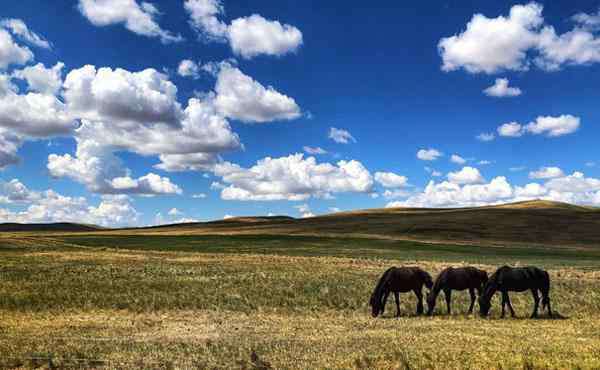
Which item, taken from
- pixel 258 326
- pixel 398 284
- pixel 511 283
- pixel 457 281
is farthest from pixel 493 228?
pixel 258 326

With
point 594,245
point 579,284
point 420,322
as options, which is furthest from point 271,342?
point 594,245

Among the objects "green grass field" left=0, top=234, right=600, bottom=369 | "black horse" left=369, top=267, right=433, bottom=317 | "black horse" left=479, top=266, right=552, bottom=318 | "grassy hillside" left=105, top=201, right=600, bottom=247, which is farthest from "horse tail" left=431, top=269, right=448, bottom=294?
"grassy hillside" left=105, top=201, right=600, bottom=247

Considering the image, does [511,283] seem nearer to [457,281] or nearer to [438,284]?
[457,281]

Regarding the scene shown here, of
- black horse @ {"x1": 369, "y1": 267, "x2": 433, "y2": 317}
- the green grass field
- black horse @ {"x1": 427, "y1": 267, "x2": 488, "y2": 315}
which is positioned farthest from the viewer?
black horse @ {"x1": 427, "y1": 267, "x2": 488, "y2": 315}

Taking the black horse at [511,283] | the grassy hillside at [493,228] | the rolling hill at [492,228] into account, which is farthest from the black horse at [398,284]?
the grassy hillside at [493,228]

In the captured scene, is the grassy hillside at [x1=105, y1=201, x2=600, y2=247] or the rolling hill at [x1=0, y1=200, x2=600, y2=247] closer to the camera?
the rolling hill at [x1=0, y1=200, x2=600, y2=247]

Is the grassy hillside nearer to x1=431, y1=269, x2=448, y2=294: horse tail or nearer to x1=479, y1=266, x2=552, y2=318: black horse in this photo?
x1=479, y1=266, x2=552, y2=318: black horse

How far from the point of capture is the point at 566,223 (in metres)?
112

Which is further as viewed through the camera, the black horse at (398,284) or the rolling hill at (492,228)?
the rolling hill at (492,228)

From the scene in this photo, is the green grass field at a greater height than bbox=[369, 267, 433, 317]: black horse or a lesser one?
lesser

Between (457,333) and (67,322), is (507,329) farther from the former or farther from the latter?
(67,322)

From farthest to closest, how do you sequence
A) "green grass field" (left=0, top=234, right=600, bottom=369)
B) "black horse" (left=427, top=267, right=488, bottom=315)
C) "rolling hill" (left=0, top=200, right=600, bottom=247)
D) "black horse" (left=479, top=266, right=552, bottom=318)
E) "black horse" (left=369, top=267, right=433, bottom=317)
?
"rolling hill" (left=0, top=200, right=600, bottom=247) < "black horse" (left=427, top=267, right=488, bottom=315) < "black horse" (left=369, top=267, right=433, bottom=317) < "black horse" (left=479, top=266, right=552, bottom=318) < "green grass field" (left=0, top=234, right=600, bottom=369)

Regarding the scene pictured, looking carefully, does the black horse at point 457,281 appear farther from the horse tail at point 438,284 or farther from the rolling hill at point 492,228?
the rolling hill at point 492,228

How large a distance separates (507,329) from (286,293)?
11649mm
